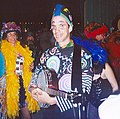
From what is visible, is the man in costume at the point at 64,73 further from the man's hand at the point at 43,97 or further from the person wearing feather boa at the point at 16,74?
the person wearing feather boa at the point at 16,74

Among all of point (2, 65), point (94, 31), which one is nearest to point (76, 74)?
point (2, 65)

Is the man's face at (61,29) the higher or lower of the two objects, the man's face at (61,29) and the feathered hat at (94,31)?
the lower

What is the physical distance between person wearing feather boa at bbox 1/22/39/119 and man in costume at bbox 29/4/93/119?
2.14 ft

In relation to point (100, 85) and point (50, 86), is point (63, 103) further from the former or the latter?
point (100, 85)

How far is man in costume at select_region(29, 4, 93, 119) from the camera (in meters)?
2.33

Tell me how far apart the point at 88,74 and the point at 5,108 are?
3.11ft

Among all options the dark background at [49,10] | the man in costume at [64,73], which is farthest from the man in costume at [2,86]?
the dark background at [49,10]

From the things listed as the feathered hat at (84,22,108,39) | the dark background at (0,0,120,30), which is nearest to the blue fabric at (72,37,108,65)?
the feathered hat at (84,22,108,39)

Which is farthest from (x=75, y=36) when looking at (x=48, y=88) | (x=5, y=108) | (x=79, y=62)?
(x=5, y=108)

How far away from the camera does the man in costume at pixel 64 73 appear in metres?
2.33

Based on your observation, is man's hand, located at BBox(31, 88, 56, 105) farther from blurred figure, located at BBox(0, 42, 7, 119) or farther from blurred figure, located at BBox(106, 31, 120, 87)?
blurred figure, located at BBox(106, 31, 120, 87)

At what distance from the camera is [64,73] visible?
2346mm

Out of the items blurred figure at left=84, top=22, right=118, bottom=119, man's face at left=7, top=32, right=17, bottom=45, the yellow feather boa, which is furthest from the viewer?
man's face at left=7, top=32, right=17, bottom=45

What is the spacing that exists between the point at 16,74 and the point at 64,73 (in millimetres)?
864
